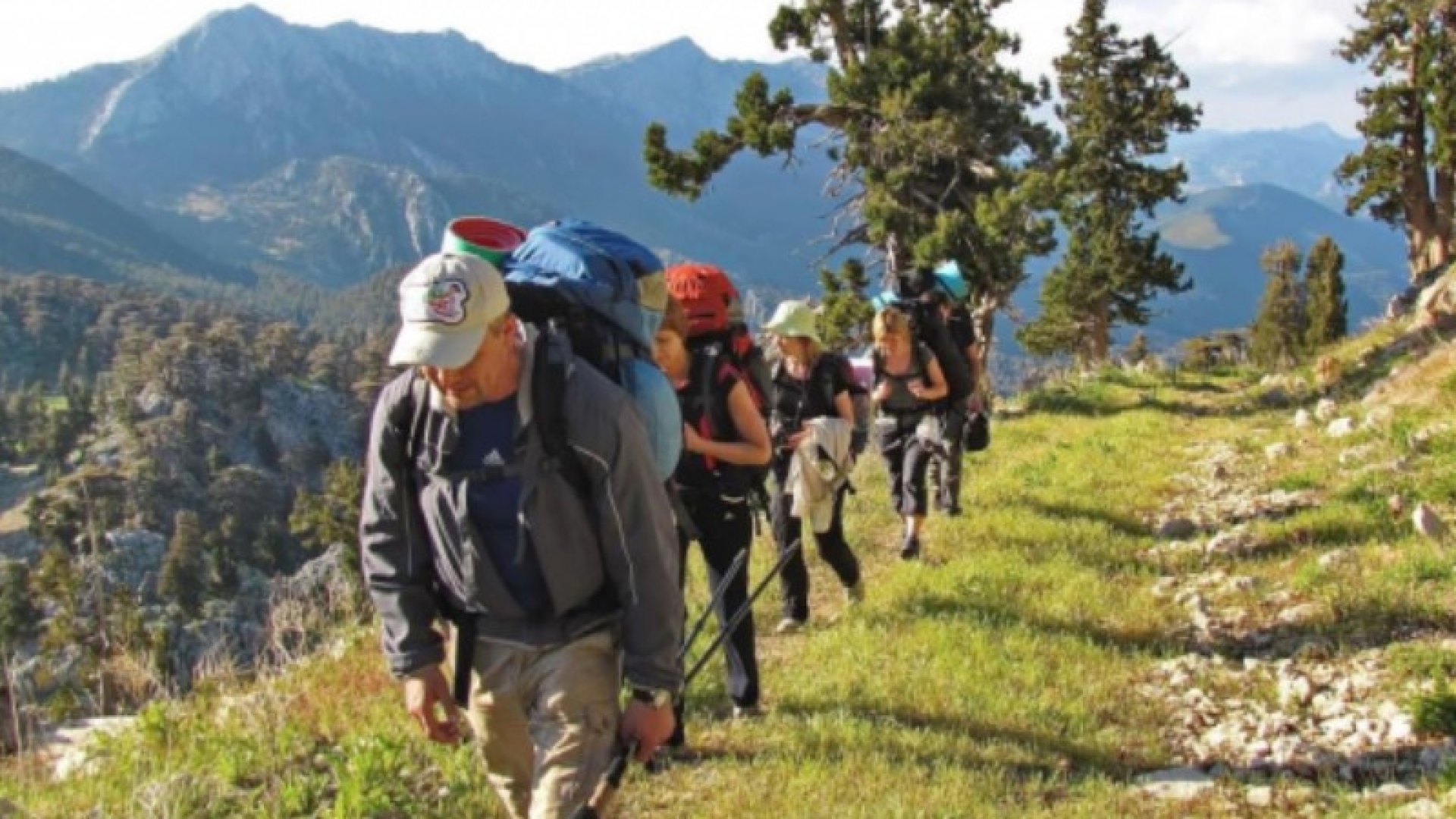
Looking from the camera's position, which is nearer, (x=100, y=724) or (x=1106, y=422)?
(x=100, y=724)

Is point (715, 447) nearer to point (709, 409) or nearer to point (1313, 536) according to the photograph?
point (709, 409)

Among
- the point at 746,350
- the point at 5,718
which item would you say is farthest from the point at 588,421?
the point at 5,718

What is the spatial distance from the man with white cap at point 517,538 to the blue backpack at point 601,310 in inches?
8.3

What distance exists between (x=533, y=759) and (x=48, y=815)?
2.45m

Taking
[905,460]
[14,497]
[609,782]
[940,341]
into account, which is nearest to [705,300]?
[609,782]

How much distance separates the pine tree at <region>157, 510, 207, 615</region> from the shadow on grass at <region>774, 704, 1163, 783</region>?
81505mm

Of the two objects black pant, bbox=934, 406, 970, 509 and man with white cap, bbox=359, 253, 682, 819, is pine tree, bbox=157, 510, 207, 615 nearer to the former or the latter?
black pant, bbox=934, 406, 970, 509

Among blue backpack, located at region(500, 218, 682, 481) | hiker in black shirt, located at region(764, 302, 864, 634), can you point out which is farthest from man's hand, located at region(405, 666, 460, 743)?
hiker in black shirt, located at region(764, 302, 864, 634)

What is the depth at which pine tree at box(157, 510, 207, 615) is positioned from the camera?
83500mm

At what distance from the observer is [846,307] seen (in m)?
21.0

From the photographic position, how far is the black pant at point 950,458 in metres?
8.96

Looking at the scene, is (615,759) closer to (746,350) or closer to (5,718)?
(746,350)

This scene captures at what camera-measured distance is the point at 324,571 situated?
9.73 meters

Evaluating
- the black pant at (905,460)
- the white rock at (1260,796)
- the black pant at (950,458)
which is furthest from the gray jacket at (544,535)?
the black pant at (950,458)
